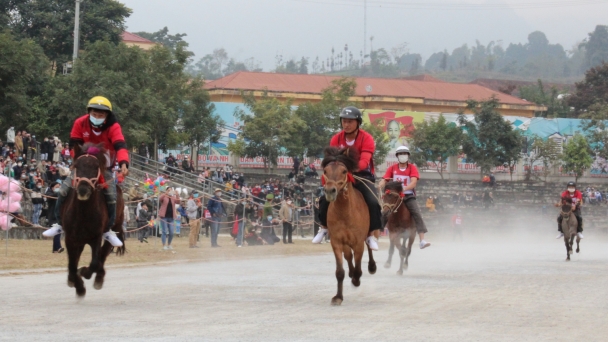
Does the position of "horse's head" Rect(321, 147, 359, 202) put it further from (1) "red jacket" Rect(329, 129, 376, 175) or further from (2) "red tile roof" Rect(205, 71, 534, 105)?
(2) "red tile roof" Rect(205, 71, 534, 105)

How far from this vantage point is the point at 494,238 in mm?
57969

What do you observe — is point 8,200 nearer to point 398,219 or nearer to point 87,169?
point 398,219

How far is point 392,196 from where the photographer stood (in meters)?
20.8

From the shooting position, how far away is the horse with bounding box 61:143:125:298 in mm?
12266

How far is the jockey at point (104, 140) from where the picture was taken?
13.2 m

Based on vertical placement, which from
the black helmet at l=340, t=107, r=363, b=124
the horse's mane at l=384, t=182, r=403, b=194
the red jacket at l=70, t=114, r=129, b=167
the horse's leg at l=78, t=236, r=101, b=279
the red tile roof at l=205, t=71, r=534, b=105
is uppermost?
the red tile roof at l=205, t=71, r=534, b=105

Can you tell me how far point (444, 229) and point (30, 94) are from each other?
27112 mm

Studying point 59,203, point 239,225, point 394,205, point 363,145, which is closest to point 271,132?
point 239,225

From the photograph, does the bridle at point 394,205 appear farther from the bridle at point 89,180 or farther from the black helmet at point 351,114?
the bridle at point 89,180

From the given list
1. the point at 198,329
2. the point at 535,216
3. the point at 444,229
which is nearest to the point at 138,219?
the point at 198,329

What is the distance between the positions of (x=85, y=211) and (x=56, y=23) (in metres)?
51.2

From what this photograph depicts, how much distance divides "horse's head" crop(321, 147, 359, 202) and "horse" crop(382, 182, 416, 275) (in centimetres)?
672

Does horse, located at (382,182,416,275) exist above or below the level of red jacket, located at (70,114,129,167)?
below

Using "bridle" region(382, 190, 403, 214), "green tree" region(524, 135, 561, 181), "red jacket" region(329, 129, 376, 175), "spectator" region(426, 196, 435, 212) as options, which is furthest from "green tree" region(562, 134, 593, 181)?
"red jacket" region(329, 129, 376, 175)
